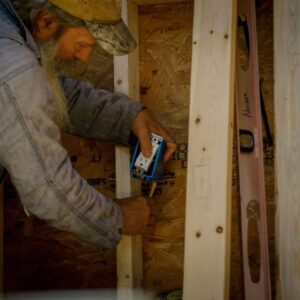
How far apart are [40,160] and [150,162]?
53 cm

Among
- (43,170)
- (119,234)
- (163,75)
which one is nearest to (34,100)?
(43,170)

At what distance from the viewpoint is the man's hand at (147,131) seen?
6.12 feet

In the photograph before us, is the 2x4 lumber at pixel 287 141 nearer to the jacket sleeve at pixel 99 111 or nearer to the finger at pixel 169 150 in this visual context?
the finger at pixel 169 150

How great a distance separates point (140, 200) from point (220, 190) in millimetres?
507

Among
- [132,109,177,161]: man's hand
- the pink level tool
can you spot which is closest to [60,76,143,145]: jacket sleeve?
[132,109,177,161]: man's hand

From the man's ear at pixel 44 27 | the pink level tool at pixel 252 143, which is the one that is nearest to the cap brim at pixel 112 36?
the man's ear at pixel 44 27

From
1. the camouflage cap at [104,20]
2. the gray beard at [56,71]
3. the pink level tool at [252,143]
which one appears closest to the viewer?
the camouflage cap at [104,20]

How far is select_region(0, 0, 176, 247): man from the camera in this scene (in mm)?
1389

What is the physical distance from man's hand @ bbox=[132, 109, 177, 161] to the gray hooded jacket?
28 centimetres

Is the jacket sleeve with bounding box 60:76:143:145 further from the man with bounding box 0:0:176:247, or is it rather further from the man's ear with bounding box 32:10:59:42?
the man's ear with bounding box 32:10:59:42

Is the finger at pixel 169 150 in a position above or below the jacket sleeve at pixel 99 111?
below

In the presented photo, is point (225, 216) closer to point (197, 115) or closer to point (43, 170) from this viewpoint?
point (197, 115)

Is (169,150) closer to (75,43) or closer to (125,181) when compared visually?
(125,181)

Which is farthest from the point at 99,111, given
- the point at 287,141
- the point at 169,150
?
the point at 287,141
